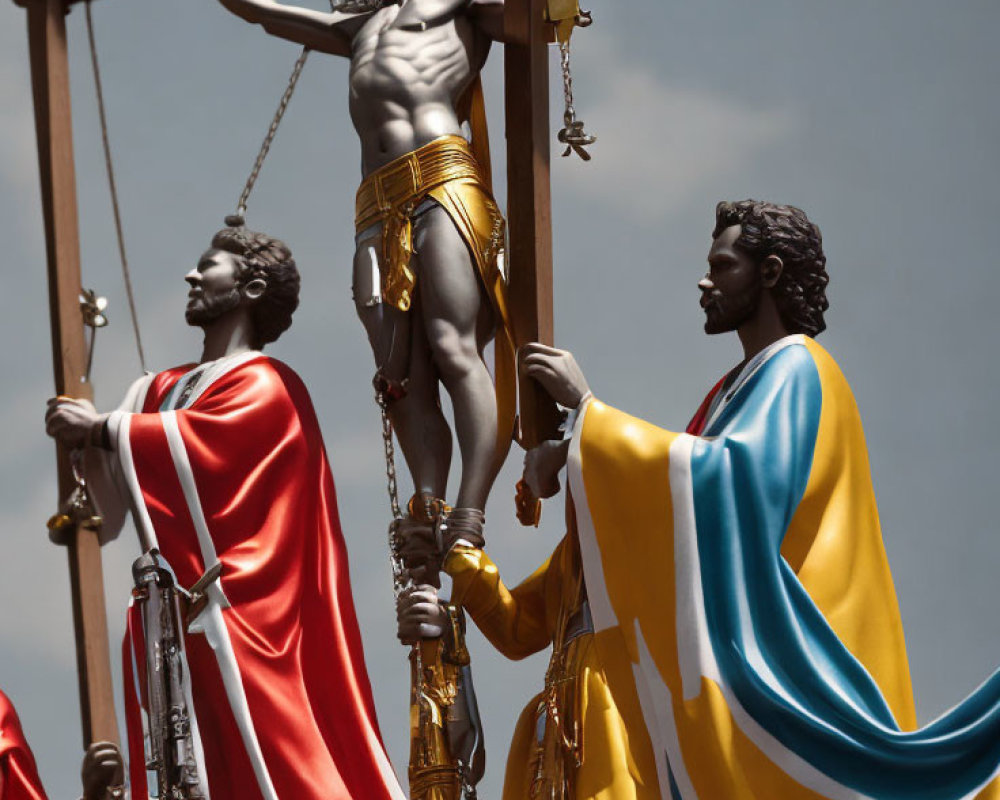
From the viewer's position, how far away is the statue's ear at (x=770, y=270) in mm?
8547

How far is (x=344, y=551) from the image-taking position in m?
9.49

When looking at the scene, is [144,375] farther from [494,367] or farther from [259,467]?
[494,367]

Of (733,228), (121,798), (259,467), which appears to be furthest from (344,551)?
(733,228)

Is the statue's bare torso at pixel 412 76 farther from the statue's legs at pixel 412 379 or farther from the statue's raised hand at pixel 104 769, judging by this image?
the statue's raised hand at pixel 104 769

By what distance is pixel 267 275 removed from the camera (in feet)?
32.5

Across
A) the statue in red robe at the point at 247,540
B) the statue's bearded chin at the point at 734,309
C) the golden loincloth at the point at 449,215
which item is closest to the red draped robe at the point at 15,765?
the statue in red robe at the point at 247,540

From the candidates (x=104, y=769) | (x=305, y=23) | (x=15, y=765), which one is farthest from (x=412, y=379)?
(x=15, y=765)

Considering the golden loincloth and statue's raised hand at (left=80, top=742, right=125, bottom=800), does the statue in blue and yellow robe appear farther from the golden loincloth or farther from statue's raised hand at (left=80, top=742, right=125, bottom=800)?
statue's raised hand at (left=80, top=742, right=125, bottom=800)

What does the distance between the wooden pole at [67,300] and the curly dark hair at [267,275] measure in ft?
1.93

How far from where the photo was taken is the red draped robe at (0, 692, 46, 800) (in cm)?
965

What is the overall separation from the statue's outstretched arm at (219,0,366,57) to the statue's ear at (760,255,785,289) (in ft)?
5.94

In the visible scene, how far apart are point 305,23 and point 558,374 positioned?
1.91 meters

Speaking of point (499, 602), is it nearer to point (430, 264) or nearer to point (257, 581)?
point (257, 581)

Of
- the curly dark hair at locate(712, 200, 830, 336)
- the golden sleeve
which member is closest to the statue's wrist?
the golden sleeve
